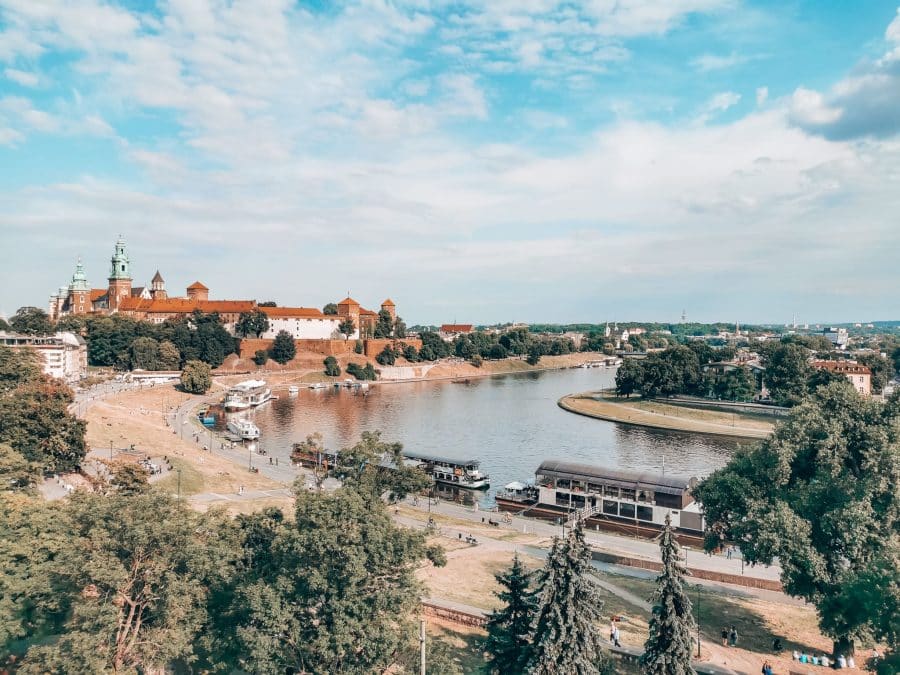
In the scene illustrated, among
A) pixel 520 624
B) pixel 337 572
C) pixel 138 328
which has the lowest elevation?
pixel 520 624

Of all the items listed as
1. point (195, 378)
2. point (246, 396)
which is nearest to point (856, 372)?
point (246, 396)

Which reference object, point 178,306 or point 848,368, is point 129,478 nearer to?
point 848,368

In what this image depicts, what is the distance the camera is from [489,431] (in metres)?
83.4

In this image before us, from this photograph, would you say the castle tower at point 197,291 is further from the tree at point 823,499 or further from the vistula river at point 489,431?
the tree at point 823,499

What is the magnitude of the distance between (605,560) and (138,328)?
11618cm

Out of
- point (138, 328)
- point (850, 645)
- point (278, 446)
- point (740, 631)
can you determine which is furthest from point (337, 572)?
point (138, 328)

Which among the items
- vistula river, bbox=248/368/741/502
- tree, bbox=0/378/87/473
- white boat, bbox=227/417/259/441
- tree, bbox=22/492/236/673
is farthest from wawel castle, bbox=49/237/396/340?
tree, bbox=22/492/236/673

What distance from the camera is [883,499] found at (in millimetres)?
24781

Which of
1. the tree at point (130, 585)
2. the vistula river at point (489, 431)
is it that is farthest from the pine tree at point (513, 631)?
the vistula river at point (489, 431)

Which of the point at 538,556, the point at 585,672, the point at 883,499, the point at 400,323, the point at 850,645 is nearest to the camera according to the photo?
the point at 585,672

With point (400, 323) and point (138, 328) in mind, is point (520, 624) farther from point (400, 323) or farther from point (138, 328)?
point (400, 323)

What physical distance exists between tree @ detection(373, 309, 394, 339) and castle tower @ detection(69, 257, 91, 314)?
7274 cm

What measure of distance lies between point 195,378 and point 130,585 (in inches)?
3669

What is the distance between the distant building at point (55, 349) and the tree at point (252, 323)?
41051 mm
